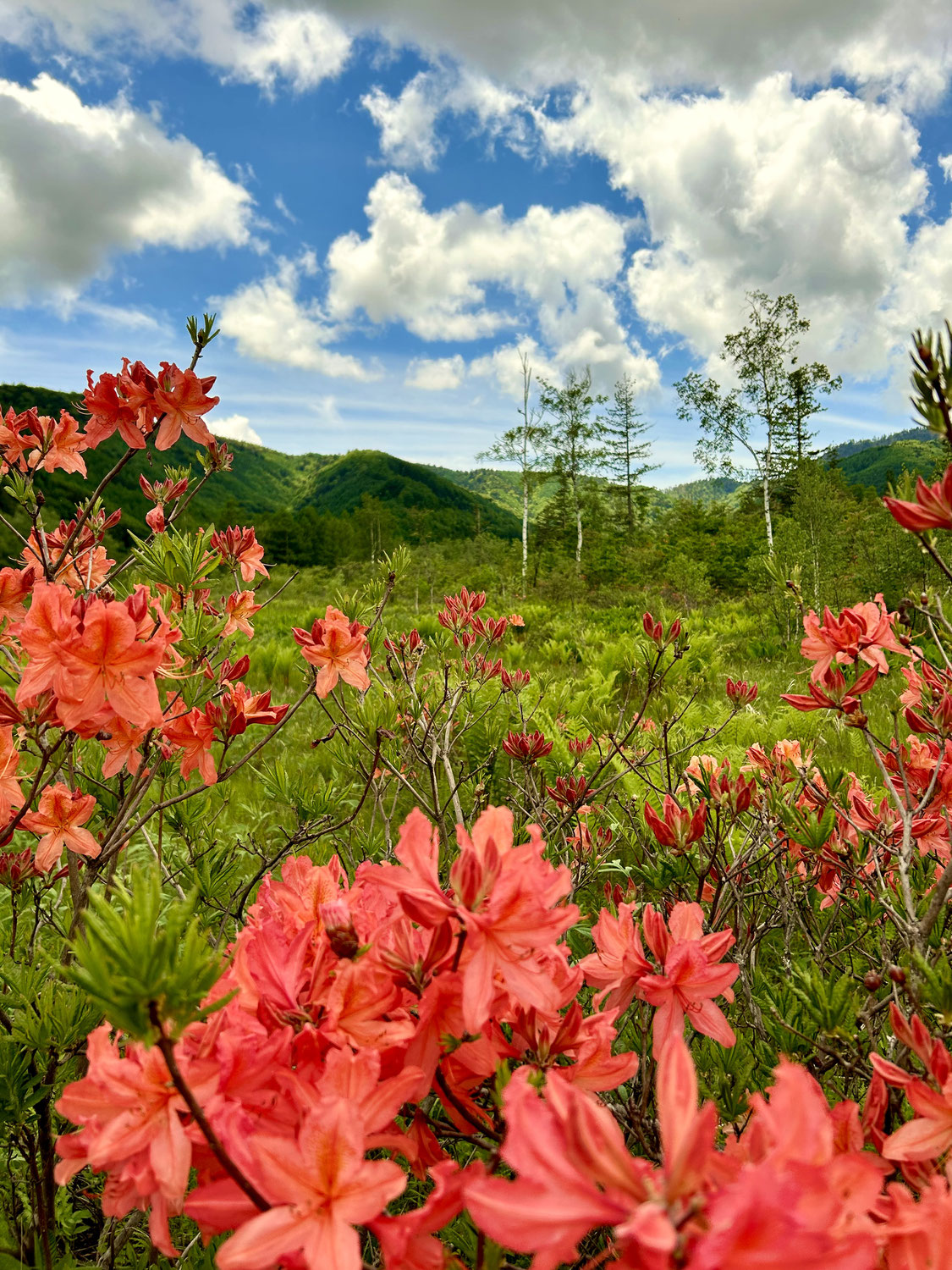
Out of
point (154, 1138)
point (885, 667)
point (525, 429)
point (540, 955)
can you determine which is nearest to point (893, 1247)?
point (540, 955)

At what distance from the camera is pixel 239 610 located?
1812 millimetres

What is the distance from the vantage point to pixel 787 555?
30.4ft

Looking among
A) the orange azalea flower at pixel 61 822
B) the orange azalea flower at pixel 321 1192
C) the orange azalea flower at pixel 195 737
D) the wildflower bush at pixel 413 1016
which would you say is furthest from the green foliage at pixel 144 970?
the orange azalea flower at pixel 61 822

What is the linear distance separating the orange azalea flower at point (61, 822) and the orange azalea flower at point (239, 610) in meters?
0.56

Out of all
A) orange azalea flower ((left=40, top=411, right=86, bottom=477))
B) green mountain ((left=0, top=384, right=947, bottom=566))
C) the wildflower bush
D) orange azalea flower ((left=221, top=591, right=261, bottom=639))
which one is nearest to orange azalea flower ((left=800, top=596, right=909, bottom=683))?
the wildflower bush

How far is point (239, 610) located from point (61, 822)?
693 millimetres

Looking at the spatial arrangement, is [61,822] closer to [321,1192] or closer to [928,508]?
[321,1192]

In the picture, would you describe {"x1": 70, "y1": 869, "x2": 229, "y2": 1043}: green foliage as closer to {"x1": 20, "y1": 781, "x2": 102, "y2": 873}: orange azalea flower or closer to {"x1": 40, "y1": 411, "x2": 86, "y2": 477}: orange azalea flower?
{"x1": 20, "y1": 781, "x2": 102, "y2": 873}: orange azalea flower

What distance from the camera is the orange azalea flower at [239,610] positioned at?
1754mm

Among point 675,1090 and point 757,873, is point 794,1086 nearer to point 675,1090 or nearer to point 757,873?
point 675,1090

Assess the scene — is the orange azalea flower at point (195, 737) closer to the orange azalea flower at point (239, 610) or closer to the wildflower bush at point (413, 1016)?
the wildflower bush at point (413, 1016)

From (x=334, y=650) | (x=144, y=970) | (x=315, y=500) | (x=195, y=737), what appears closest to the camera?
(x=144, y=970)

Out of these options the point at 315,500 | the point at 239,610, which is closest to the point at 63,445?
the point at 239,610

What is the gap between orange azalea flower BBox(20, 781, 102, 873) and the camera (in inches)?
53.6
